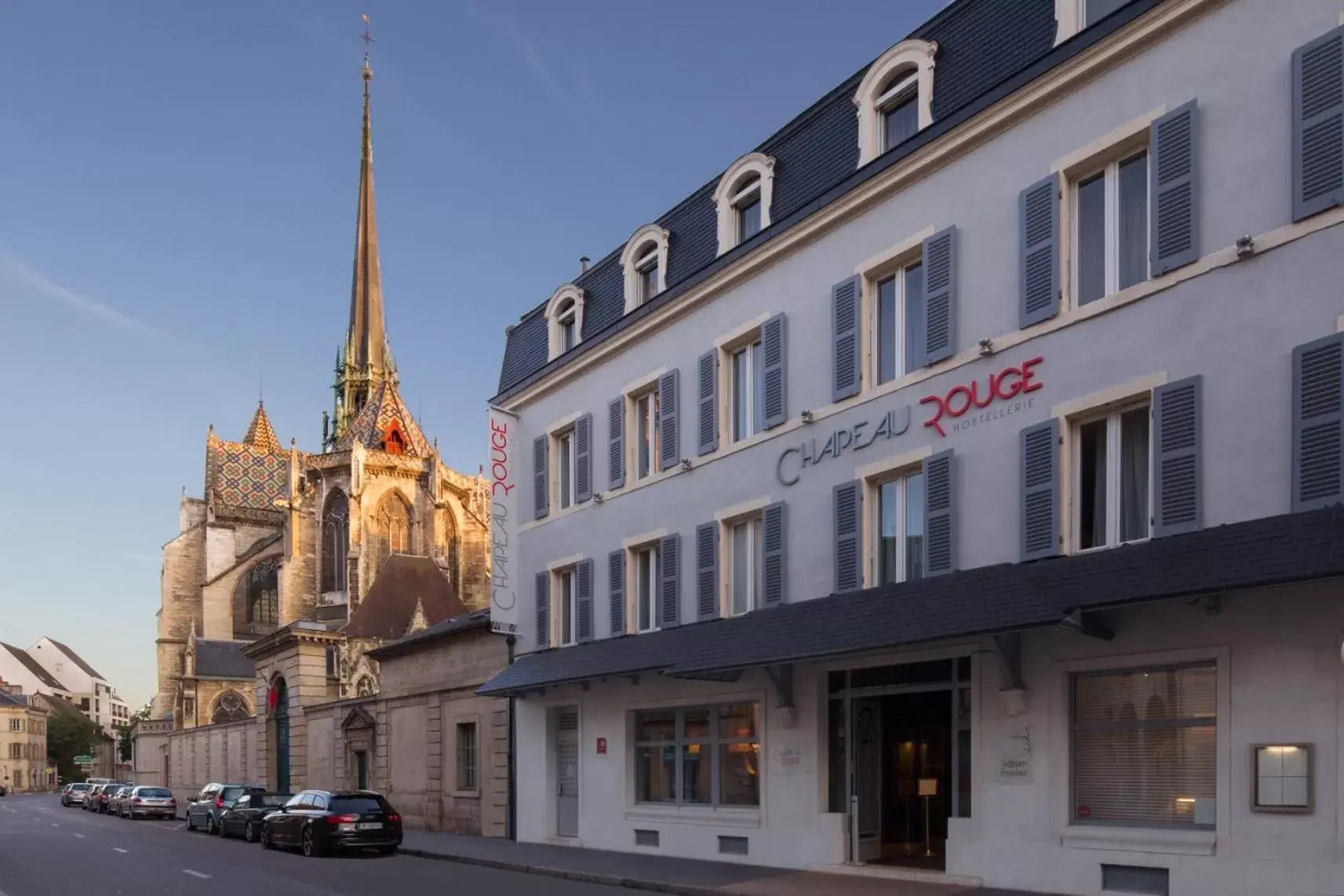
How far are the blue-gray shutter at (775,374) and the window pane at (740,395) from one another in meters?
0.78

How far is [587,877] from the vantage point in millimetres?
17891

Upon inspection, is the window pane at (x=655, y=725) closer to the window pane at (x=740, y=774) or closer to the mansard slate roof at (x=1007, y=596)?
the mansard slate roof at (x=1007, y=596)

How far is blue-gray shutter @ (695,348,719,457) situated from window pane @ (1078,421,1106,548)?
714 centimetres

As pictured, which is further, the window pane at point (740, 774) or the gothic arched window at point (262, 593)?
the gothic arched window at point (262, 593)

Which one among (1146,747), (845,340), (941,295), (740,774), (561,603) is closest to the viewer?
(1146,747)

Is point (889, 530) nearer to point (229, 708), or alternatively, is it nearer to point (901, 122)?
point (901, 122)

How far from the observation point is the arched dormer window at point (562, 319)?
981 inches

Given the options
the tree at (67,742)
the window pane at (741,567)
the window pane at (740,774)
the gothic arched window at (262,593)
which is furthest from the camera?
the tree at (67,742)

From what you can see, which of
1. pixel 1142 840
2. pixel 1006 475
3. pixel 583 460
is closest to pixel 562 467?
pixel 583 460

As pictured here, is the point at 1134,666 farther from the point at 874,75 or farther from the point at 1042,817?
the point at 874,75

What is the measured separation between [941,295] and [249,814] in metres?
22.8

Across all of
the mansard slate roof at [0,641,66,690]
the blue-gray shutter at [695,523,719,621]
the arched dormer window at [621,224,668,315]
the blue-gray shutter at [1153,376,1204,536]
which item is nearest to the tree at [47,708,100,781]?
the mansard slate roof at [0,641,66,690]

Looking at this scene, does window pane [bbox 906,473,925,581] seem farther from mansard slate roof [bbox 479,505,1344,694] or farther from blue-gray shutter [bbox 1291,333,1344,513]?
blue-gray shutter [bbox 1291,333,1344,513]

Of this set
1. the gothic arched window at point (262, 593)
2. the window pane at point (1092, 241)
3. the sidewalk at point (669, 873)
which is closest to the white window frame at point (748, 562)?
the sidewalk at point (669, 873)
